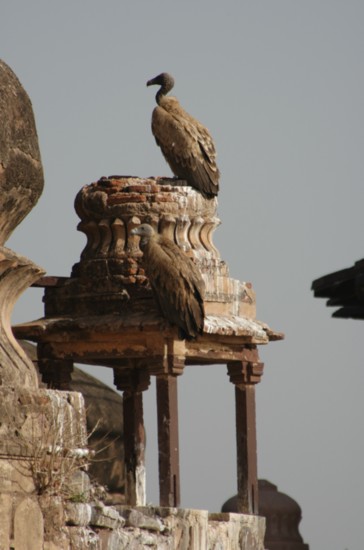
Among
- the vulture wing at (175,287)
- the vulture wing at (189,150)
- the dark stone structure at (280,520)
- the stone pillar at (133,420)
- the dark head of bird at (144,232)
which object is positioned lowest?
the dark stone structure at (280,520)

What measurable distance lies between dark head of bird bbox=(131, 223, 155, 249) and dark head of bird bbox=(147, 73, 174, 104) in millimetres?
2337

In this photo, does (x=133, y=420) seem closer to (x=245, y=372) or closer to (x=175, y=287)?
Answer: (x=245, y=372)

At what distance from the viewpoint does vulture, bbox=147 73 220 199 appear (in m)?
26.6

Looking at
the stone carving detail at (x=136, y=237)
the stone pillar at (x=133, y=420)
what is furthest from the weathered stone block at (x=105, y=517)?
the stone pillar at (x=133, y=420)

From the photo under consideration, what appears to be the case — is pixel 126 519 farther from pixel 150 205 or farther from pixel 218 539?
pixel 150 205

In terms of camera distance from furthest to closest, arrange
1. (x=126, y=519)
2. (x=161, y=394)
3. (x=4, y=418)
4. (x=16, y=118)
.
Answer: (x=161, y=394) → (x=126, y=519) → (x=16, y=118) → (x=4, y=418)

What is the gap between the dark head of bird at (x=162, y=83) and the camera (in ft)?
90.1

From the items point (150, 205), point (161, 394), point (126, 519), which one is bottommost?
point (126, 519)

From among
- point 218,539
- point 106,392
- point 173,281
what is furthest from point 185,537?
point 106,392

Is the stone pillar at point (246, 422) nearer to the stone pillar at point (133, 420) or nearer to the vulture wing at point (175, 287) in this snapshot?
the stone pillar at point (133, 420)

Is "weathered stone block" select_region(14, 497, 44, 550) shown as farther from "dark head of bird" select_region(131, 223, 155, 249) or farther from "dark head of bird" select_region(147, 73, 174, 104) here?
"dark head of bird" select_region(147, 73, 174, 104)

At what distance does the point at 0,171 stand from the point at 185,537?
740 centimetres

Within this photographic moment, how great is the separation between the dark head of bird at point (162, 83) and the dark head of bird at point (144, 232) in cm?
234

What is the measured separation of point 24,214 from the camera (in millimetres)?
18031
